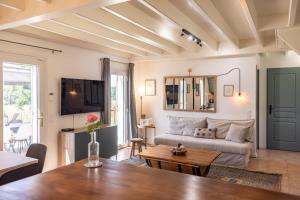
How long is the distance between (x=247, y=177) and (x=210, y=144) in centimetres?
96

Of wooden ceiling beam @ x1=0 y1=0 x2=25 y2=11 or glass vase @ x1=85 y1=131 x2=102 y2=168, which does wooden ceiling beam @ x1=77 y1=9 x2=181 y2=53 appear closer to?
wooden ceiling beam @ x1=0 y1=0 x2=25 y2=11

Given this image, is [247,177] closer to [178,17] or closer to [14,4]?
[178,17]

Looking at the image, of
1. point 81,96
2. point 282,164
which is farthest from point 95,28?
point 282,164

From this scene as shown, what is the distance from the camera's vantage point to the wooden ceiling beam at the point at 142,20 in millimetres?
2972

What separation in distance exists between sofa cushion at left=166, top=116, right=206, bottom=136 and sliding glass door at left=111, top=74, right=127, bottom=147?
1.26m

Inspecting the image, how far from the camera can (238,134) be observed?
4934mm

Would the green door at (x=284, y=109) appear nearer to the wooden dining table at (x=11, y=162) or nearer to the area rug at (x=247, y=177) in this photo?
the area rug at (x=247, y=177)

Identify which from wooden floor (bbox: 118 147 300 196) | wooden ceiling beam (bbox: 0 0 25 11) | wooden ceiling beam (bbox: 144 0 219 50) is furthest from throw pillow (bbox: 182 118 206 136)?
wooden ceiling beam (bbox: 0 0 25 11)

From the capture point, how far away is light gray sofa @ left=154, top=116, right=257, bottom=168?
15.3 feet

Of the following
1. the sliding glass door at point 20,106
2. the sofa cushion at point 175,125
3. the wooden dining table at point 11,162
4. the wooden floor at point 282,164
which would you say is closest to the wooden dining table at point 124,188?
the wooden dining table at point 11,162

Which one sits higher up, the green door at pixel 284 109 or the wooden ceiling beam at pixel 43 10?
the wooden ceiling beam at pixel 43 10

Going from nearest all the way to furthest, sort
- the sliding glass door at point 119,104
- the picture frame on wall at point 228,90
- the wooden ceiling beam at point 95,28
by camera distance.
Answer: the wooden ceiling beam at point 95,28, the picture frame on wall at point 228,90, the sliding glass door at point 119,104

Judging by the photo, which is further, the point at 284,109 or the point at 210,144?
the point at 284,109

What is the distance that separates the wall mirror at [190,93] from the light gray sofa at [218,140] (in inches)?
14.3
